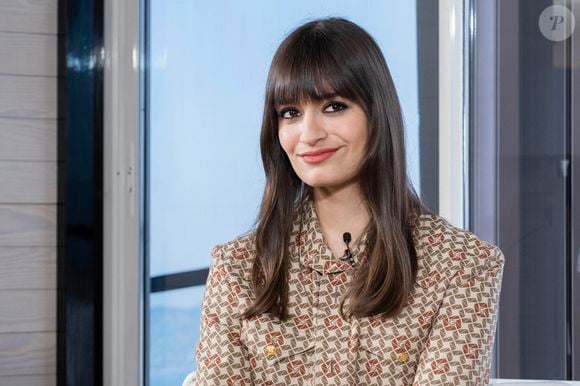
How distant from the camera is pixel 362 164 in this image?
4.35ft

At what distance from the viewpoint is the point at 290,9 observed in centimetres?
244

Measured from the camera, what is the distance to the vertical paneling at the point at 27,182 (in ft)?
8.03

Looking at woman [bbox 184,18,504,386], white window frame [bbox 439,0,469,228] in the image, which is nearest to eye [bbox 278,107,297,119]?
woman [bbox 184,18,504,386]

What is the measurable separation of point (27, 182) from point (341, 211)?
4.44ft

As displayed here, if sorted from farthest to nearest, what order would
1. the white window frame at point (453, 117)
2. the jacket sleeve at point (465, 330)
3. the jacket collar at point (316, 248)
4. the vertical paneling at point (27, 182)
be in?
1. the vertical paneling at point (27, 182)
2. the white window frame at point (453, 117)
3. the jacket collar at point (316, 248)
4. the jacket sleeve at point (465, 330)

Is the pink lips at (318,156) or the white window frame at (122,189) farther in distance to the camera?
the white window frame at (122,189)

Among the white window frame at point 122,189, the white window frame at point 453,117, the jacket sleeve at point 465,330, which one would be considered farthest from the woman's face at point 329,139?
the white window frame at point 122,189

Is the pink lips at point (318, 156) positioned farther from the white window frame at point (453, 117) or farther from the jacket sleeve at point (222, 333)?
the white window frame at point (453, 117)

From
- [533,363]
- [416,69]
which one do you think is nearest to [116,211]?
[416,69]

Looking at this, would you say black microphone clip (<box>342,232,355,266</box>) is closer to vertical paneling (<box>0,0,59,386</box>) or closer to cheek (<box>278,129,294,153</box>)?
cheek (<box>278,129,294,153</box>)

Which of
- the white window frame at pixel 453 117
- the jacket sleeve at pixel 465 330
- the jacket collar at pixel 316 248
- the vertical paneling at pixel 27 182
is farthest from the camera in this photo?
the vertical paneling at pixel 27 182

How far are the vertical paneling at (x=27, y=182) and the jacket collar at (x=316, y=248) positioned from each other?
1.27 m

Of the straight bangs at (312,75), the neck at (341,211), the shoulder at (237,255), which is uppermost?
the straight bangs at (312,75)

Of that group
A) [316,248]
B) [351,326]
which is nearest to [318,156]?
[316,248]
